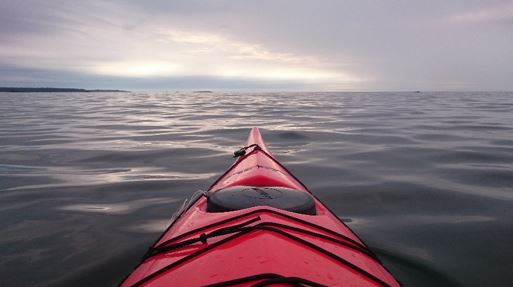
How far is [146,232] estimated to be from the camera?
382 cm

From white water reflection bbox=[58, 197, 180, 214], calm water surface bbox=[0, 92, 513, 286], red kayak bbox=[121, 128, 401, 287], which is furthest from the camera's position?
white water reflection bbox=[58, 197, 180, 214]

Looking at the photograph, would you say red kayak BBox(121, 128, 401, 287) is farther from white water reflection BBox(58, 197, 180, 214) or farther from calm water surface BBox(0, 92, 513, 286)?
white water reflection BBox(58, 197, 180, 214)

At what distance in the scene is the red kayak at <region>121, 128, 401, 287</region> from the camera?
1573 mm

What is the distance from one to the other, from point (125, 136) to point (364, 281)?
32.5 feet

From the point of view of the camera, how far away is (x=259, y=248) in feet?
5.61

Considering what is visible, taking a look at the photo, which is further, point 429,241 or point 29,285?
point 429,241

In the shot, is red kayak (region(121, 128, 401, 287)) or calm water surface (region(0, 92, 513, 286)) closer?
red kayak (region(121, 128, 401, 287))

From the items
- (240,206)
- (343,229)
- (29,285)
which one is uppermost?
(240,206)

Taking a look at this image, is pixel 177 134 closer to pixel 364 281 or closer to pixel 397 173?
pixel 397 173

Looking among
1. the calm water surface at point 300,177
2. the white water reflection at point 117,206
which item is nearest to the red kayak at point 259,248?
the calm water surface at point 300,177

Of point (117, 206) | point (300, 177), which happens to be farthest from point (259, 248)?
point (300, 177)

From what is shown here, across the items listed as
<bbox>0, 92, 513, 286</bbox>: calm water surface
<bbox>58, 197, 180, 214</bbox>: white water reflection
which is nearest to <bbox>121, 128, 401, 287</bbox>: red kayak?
<bbox>0, 92, 513, 286</bbox>: calm water surface

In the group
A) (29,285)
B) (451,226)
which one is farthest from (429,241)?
(29,285)

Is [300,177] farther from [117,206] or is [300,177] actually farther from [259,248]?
[259,248]
